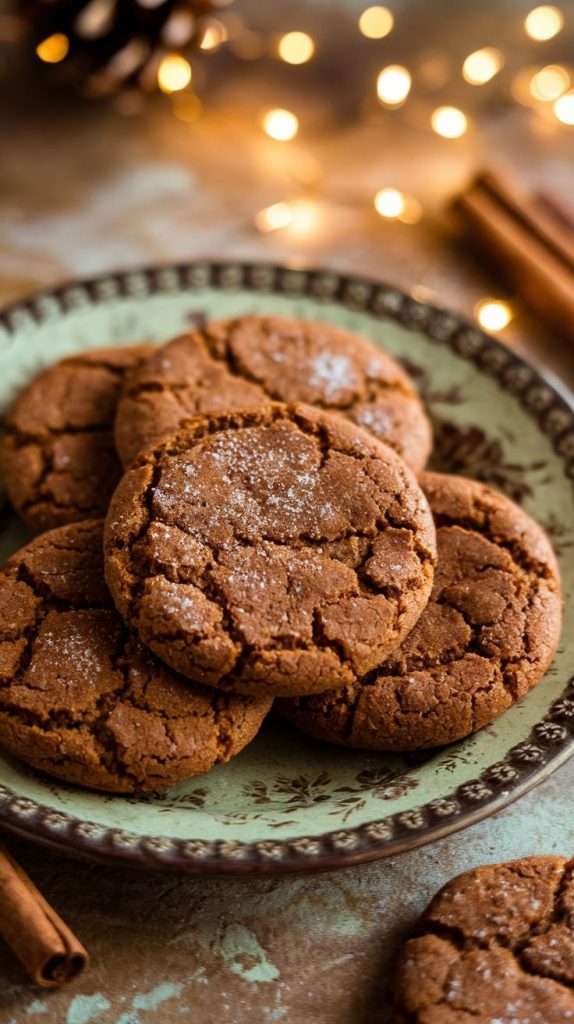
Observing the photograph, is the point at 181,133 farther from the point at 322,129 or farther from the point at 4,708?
the point at 4,708

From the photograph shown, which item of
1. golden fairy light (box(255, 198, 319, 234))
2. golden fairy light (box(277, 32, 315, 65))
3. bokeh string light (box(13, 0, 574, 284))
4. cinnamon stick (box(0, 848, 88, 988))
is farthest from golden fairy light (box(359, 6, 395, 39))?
cinnamon stick (box(0, 848, 88, 988))

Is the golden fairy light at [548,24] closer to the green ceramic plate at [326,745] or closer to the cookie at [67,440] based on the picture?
the green ceramic plate at [326,745]

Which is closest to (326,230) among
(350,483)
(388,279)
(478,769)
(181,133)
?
(388,279)

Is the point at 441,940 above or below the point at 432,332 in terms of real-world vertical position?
below

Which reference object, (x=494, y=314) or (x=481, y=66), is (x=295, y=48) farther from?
(x=494, y=314)

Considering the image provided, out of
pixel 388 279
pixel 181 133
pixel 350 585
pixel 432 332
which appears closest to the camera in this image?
pixel 350 585


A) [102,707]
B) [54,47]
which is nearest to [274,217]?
[54,47]

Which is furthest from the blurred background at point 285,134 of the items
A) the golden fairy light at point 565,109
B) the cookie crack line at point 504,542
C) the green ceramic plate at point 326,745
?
the cookie crack line at point 504,542

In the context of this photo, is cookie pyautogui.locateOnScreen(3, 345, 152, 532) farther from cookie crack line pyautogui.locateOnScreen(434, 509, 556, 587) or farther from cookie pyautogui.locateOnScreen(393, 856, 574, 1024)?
cookie pyautogui.locateOnScreen(393, 856, 574, 1024)
